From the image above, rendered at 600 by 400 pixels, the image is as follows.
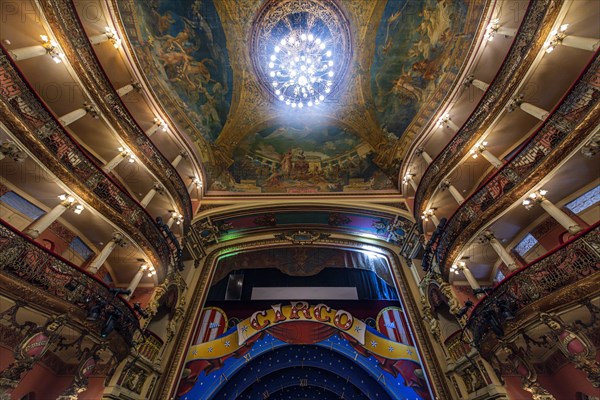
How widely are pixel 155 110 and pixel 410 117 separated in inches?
493

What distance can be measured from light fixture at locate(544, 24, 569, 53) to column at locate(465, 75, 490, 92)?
231cm

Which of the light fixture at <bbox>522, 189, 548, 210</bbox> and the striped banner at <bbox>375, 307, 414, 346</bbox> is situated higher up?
the light fixture at <bbox>522, 189, 548, 210</bbox>

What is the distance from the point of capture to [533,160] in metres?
6.61

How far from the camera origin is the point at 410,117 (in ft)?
42.4

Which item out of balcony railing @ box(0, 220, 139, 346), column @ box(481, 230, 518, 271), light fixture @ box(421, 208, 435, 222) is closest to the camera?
balcony railing @ box(0, 220, 139, 346)

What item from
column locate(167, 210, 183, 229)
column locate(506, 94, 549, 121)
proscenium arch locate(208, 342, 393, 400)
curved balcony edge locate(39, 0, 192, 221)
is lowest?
proscenium arch locate(208, 342, 393, 400)

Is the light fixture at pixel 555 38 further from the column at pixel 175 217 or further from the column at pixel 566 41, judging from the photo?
the column at pixel 175 217

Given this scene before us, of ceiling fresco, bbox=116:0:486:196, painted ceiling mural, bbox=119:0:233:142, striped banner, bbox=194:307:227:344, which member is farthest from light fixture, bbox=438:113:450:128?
striped banner, bbox=194:307:227:344

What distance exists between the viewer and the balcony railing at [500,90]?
6.79 m

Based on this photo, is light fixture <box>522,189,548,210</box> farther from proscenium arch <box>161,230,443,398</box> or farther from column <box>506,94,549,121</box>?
proscenium arch <box>161,230,443,398</box>

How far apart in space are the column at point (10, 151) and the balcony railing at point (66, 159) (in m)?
0.24

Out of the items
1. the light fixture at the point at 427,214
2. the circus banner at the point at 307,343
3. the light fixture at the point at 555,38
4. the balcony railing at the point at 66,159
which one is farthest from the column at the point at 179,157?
the light fixture at the point at 555,38

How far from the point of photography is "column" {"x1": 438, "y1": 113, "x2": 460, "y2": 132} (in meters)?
10.7

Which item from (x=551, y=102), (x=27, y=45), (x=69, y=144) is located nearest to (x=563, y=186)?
(x=551, y=102)
